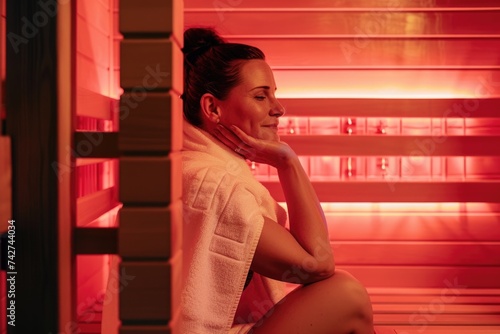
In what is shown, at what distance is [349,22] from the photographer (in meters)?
3.17

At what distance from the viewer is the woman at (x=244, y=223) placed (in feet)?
5.23

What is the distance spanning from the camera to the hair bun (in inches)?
78.5

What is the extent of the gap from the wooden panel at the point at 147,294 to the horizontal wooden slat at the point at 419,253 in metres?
2.12

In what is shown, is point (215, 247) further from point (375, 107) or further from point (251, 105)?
point (375, 107)

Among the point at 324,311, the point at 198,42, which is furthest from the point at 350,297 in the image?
the point at 198,42

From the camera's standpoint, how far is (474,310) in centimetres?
286

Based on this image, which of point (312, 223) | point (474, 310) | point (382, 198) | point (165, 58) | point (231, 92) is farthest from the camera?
point (382, 198)

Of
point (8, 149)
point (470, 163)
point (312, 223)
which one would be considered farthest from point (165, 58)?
point (470, 163)

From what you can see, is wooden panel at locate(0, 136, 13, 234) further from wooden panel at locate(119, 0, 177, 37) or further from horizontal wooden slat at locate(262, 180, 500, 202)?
horizontal wooden slat at locate(262, 180, 500, 202)

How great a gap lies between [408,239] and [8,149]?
2.49 metres

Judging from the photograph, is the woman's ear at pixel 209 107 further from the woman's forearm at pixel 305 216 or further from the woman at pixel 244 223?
the woman's forearm at pixel 305 216

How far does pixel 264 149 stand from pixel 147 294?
0.68 meters

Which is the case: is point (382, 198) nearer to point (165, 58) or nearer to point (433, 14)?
point (433, 14)

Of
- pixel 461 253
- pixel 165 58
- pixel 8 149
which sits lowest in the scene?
pixel 461 253
